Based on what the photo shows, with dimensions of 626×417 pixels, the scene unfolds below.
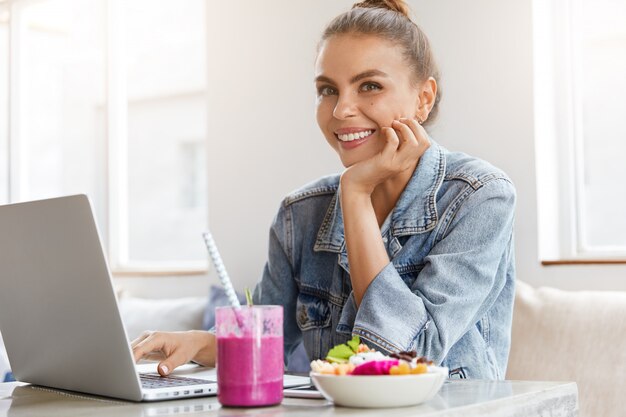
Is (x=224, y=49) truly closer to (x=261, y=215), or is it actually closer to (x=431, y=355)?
(x=261, y=215)

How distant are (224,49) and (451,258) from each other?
247 centimetres

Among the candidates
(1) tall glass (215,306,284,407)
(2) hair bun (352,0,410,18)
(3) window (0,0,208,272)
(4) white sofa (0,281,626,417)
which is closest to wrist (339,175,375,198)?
(2) hair bun (352,0,410,18)

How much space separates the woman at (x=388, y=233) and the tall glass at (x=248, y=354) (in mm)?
383

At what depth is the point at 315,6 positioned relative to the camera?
11.2 feet

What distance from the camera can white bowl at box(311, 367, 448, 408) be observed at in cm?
98

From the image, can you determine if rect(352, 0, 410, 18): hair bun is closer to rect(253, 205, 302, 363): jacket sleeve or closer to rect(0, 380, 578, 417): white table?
rect(253, 205, 302, 363): jacket sleeve

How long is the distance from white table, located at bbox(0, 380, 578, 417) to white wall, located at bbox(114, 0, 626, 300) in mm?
1569

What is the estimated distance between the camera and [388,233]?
1677 mm

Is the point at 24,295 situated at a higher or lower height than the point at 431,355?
higher

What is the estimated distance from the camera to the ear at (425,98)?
187 cm

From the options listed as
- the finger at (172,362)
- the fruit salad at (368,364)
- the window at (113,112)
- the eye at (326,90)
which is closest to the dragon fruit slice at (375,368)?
the fruit salad at (368,364)

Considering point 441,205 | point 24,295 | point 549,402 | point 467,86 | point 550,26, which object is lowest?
point 549,402

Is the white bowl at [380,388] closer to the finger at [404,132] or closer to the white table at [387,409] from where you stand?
the white table at [387,409]

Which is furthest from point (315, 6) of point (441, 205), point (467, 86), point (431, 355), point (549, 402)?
point (549, 402)
